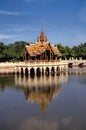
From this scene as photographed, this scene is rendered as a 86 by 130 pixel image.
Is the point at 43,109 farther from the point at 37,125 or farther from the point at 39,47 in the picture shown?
the point at 39,47

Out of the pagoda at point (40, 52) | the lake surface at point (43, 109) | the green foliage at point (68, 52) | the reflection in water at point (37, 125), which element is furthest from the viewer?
the green foliage at point (68, 52)

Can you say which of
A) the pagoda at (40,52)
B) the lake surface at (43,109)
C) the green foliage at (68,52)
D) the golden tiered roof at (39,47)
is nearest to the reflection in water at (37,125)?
the lake surface at (43,109)

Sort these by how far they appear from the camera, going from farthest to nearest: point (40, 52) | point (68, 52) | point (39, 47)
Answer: point (68, 52)
point (39, 47)
point (40, 52)

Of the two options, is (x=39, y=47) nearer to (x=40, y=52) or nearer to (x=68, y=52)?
(x=40, y=52)

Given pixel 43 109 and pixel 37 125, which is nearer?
pixel 37 125

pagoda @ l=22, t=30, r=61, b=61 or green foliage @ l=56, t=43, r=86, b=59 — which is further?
green foliage @ l=56, t=43, r=86, b=59

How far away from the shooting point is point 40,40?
59.8 m

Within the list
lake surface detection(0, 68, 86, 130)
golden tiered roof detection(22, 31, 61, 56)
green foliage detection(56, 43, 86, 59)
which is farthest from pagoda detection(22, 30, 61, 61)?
green foliage detection(56, 43, 86, 59)

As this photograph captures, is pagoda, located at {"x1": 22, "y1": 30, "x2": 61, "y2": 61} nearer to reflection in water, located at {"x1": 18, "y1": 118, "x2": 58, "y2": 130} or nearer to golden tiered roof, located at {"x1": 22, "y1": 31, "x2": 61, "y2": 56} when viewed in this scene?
golden tiered roof, located at {"x1": 22, "y1": 31, "x2": 61, "y2": 56}

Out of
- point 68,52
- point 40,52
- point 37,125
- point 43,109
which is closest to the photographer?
point 37,125

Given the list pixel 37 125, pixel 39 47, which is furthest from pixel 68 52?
pixel 37 125

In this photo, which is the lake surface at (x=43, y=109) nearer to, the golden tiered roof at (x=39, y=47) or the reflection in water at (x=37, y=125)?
the reflection in water at (x=37, y=125)

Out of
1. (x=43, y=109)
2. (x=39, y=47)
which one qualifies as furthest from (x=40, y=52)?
(x=43, y=109)

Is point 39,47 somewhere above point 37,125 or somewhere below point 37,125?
above
